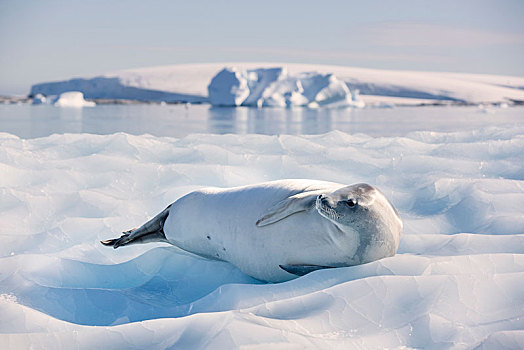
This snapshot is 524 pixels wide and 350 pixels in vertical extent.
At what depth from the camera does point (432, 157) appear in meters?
4.86

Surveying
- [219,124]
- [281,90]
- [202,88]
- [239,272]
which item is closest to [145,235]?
[239,272]

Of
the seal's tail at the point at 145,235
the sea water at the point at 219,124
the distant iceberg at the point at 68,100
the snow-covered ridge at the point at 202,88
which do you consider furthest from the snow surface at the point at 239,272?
the snow-covered ridge at the point at 202,88

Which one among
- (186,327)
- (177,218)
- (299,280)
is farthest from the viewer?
(177,218)

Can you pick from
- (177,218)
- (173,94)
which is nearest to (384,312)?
(177,218)

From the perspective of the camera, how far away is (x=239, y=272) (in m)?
2.62

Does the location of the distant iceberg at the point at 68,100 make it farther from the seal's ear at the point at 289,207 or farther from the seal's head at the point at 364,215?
the seal's head at the point at 364,215

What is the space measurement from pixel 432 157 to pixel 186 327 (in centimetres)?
360

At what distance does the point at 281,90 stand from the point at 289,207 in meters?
32.3

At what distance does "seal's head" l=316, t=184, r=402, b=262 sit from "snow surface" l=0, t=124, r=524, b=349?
0.08 metres

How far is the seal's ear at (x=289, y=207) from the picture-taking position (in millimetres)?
2297

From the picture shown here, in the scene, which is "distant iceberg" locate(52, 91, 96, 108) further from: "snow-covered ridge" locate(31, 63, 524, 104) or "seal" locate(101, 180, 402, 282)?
"seal" locate(101, 180, 402, 282)

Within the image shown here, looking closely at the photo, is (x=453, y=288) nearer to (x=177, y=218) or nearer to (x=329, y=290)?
(x=329, y=290)

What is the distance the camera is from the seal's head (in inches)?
86.0

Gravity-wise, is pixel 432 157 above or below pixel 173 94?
above
